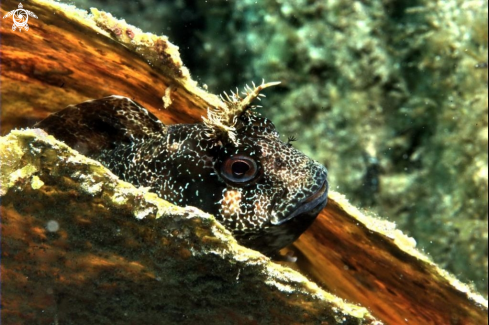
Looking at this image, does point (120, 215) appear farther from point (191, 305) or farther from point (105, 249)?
point (191, 305)

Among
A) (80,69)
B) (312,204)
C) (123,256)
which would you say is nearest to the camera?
(123,256)

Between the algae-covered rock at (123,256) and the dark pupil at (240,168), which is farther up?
the dark pupil at (240,168)

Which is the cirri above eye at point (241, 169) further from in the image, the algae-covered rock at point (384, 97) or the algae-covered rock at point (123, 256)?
the algae-covered rock at point (384, 97)

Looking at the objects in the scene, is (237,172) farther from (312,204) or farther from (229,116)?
(312,204)

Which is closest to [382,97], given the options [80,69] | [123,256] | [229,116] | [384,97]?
[384,97]

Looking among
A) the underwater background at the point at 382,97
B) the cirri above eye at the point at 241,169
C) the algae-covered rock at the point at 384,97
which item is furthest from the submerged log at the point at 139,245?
the algae-covered rock at the point at 384,97

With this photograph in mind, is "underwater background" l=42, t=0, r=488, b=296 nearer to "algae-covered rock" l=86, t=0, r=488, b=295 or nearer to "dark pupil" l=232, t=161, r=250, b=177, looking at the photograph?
"algae-covered rock" l=86, t=0, r=488, b=295
